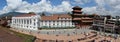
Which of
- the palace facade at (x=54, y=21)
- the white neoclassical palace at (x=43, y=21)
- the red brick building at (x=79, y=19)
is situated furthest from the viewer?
the red brick building at (x=79, y=19)

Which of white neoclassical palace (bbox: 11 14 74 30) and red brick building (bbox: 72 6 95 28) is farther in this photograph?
red brick building (bbox: 72 6 95 28)

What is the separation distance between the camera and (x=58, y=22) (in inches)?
3479

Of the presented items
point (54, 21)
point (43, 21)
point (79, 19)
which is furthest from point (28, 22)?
point (79, 19)

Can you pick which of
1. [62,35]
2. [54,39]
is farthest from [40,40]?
[62,35]

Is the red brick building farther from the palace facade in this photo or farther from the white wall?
the white wall

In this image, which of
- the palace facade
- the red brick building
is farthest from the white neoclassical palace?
the red brick building

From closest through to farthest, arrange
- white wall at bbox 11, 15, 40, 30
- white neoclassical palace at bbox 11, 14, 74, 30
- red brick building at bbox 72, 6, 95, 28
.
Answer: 1. white wall at bbox 11, 15, 40, 30
2. white neoclassical palace at bbox 11, 14, 74, 30
3. red brick building at bbox 72, 6, 95, 28

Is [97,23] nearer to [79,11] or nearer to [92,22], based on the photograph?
[92,22]

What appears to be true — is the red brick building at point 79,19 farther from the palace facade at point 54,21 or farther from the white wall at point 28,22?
the white wall at point 28,22

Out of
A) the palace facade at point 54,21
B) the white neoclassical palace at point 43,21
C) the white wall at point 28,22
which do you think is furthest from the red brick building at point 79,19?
the white wall at point 28,22

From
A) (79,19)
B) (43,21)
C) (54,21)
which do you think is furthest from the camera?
(79,19)

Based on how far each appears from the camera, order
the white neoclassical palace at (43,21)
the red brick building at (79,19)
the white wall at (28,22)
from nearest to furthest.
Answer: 1. the white wall at (28,22)
2. the white neoclassical palace at (43,21)
3. the red brick building at (79,19)

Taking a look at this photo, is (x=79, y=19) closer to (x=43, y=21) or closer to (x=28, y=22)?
(x=43, y=21)

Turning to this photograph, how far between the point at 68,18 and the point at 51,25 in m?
7.93
